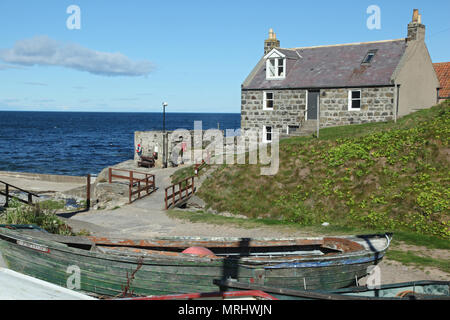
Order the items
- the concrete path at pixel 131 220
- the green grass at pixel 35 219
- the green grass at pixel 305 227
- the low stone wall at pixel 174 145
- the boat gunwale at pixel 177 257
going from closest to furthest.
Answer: the boat gunwale at pixel 177 257 < the green grass at pixel 35 219 < the green grass at pixel 305 227 < the concrete path at pixel 131 220 < the low stone wall at pixel 174 145

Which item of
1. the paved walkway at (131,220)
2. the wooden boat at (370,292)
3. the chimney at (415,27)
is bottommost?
the paved walkway at (131,220)

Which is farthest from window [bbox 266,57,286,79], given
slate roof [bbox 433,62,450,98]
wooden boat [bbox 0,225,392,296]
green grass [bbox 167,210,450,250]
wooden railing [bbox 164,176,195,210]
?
wooden boat [bbox 0,225,392,296]

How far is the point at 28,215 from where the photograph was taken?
14750 mm

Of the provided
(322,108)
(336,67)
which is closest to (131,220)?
(322,108)

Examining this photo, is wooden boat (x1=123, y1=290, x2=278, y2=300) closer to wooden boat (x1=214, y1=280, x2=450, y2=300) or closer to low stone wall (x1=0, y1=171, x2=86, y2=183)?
wooden boat (x1=214, y1=280, x2=450, y2=300)

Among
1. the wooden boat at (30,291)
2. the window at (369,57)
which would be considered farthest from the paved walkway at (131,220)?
the window at (369,57)

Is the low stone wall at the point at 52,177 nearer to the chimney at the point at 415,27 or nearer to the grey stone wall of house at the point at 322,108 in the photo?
the grey stone wall of house at the point at 322,108

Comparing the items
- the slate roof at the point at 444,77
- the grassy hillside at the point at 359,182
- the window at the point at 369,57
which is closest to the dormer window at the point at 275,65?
the window at the point at 369,57

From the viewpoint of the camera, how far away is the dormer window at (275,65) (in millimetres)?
34656

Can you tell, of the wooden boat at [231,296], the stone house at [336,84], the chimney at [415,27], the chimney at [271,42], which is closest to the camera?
the wooden boat at [231,296]

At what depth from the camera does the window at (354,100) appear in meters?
31.2

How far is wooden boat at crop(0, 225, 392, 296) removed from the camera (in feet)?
33.9

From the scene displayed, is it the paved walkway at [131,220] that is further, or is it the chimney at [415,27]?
the chimney at [415,27]

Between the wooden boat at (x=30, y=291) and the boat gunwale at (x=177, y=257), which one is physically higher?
the boat gunwale at (x=177, y=257)
